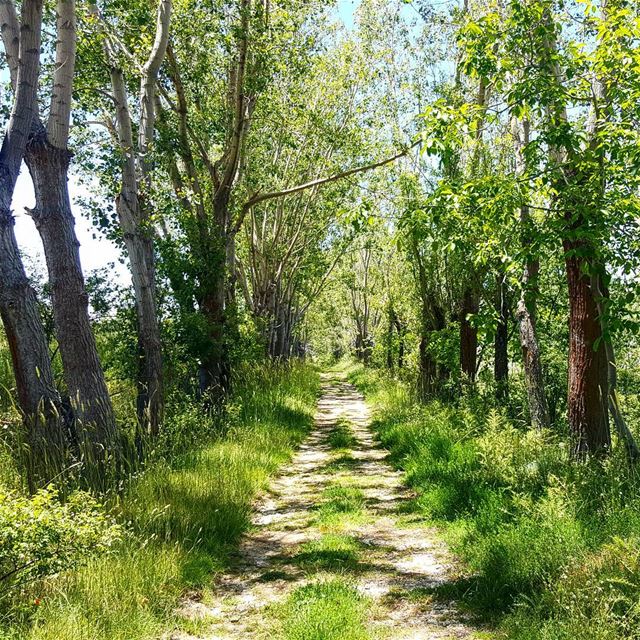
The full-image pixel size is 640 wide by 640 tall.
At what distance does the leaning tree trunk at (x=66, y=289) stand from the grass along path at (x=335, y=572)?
6.76 ft

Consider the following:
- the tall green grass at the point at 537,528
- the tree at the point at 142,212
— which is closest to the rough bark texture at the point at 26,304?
the tree at the point at 142,212

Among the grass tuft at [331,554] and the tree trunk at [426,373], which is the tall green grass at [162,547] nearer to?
the grass tuft at [331,554]

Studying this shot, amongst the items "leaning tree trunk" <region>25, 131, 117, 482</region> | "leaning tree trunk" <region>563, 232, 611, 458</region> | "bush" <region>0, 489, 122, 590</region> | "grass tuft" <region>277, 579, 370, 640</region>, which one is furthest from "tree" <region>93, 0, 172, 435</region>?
"leaning tree trunk" <region>563, 232, 611, 458</region>

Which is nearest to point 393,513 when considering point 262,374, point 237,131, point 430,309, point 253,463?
point 253,463

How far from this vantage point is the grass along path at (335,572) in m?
4.12

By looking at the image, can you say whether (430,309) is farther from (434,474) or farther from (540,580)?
(540,580)

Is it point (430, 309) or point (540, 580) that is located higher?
point (430, 309)

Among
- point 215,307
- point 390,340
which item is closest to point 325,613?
point 215,307

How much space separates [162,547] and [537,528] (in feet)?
10.7

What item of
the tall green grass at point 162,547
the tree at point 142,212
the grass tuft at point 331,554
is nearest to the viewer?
the tall green grass at point 162,547

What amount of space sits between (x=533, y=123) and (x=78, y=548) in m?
8.85

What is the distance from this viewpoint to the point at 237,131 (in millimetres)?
10906

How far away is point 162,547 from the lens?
16.0 ft

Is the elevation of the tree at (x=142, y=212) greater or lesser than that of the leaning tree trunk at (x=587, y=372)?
greater
